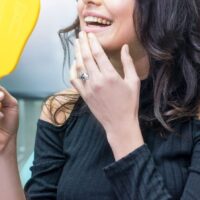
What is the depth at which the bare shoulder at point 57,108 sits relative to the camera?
105 cm

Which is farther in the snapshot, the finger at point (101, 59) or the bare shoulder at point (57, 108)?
the bare shoulder at point (57, 108)

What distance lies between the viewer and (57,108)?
1062 millimetres

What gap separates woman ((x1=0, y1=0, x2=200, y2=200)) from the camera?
0.85 meters

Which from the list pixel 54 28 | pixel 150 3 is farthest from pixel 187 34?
pixel 54 28

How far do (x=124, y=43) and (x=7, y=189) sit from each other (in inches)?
14.3

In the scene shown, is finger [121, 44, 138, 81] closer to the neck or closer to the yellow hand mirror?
the neck

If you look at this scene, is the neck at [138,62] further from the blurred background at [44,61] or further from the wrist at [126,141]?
the blurred background at [44,61]

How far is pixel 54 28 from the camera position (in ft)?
4.64

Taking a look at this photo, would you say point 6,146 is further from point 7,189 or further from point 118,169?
point 118,169

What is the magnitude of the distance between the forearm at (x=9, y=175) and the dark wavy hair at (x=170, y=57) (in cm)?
26

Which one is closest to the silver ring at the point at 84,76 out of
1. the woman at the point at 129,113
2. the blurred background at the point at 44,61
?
the woman at the point at 129,113

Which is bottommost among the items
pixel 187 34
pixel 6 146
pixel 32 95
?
pixel 32 95

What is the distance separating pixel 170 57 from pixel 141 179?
0.85ft

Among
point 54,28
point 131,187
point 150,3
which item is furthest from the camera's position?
point 54,28
